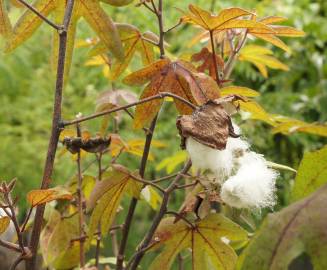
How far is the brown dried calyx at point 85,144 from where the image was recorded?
0.68 metres

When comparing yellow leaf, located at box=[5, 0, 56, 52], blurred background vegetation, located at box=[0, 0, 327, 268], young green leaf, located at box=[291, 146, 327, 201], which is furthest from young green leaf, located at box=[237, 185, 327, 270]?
blurred background vegetation, located at box=[0, 0, 327, 268]

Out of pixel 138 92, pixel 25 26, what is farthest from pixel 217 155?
pixel 138 92

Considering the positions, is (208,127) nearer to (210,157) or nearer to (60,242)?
(210,157)

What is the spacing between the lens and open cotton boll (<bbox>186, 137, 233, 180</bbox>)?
56cm

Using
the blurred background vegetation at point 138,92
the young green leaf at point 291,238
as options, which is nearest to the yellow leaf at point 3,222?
the young green leaf at point 291,238

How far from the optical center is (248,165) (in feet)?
1.95

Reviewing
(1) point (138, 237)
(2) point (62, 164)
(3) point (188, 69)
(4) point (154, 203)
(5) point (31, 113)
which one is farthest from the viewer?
(5) point (31, 113)

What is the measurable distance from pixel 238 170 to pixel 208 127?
68mm

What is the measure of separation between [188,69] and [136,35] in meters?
0.17

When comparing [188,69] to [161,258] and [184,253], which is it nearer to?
[161,258]

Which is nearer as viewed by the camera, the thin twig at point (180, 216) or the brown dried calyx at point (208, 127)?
the brown dried calyx at point (208, 127)

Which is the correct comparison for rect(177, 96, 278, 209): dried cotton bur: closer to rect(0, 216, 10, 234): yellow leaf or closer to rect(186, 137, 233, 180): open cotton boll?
rect(186, 137, 233, 180): open cotton boll

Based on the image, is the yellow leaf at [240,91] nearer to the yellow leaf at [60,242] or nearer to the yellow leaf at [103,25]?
the yellow leaf at [103,25]

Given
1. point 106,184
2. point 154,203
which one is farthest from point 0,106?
point 106,184
